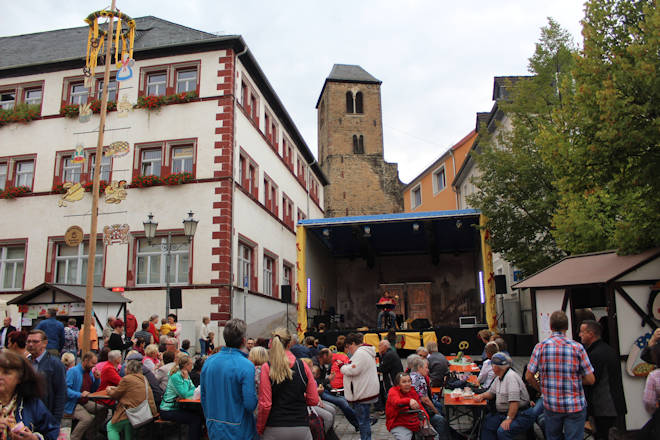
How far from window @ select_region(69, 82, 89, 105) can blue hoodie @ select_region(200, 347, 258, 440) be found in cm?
1988

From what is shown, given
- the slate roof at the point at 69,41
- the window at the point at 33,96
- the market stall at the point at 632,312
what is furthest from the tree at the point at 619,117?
the window at the point at 33,96

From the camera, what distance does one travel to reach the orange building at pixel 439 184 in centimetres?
3631

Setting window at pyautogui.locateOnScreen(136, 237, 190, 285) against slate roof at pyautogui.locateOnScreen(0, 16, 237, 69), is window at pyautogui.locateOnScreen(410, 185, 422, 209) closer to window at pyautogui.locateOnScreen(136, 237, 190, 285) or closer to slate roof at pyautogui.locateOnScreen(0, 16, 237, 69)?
slate roof at pyautogui.locateOnScreen(0, 16, 237, 69)

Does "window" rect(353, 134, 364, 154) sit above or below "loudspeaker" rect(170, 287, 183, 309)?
above

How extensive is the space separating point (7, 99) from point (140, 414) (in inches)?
833

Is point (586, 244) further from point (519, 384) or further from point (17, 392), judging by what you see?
point (17, 392)

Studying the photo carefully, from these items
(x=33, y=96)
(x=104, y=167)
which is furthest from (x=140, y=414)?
(x=33, y=96)

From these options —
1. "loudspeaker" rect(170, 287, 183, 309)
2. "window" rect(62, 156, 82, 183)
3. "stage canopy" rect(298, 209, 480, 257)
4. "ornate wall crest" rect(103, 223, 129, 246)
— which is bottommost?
"loudspeaker" rect(170, 287, 183, 309)

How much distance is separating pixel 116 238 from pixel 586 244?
49.4 ft

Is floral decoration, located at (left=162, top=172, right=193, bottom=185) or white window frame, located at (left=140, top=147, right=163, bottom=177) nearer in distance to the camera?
floral decoration, located at (left=162, top=172, right=193, bottom=185)

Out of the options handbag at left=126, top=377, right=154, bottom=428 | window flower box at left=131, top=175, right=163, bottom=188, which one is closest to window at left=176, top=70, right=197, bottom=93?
window flower box at left=131, top=175, right=163, bottom=188

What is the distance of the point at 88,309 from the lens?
13.0 m

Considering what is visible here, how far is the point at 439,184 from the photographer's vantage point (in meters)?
41.0

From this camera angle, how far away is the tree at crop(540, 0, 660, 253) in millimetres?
8164
